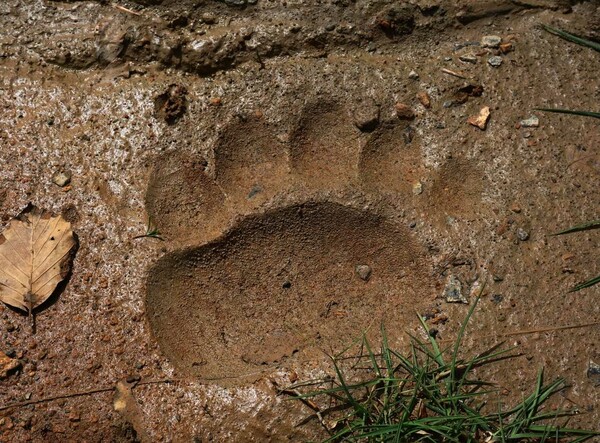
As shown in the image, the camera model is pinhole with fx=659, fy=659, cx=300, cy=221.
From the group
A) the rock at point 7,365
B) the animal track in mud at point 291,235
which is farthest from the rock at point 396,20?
the rock at point 7,365

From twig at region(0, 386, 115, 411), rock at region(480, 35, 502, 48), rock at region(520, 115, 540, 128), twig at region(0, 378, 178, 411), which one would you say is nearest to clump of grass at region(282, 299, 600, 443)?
twig at region(0, 378, 178, 411)

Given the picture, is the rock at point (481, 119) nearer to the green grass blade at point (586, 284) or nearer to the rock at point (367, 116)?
the rock at point (367, 116)

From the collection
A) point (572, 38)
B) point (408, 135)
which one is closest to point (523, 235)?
point (408, 135)

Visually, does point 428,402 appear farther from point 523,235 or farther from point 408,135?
point 408,135

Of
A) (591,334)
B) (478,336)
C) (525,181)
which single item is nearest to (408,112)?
(525,181)

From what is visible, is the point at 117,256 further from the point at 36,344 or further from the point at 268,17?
the point at 268,17

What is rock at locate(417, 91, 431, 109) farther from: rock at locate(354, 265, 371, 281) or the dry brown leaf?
the dry brown leaf
